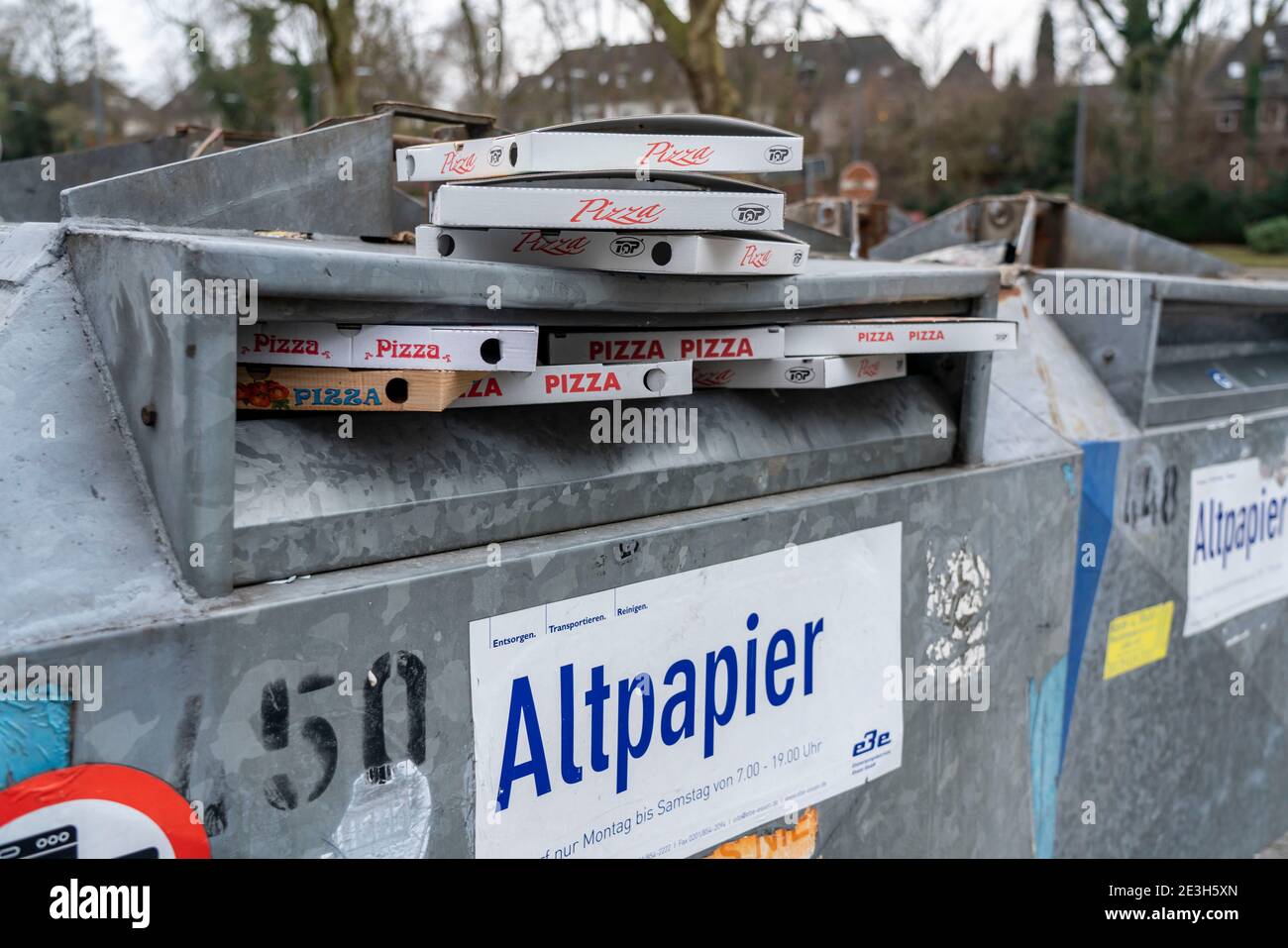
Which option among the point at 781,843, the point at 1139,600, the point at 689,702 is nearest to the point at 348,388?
the point at 689,702

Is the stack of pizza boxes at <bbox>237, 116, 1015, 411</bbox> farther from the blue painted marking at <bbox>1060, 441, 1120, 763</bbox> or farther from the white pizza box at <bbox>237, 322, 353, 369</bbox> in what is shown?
the blue painted marking at <bbox>1060, 441, 1120, 763</bbox>

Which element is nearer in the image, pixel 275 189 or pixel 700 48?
pixel 275 189

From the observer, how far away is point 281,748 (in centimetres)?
146

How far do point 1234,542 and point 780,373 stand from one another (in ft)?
6.09

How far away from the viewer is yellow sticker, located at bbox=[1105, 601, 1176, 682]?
2.81m

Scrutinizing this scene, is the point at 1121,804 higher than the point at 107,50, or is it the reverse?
the point at 107,50

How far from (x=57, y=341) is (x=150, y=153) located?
1597 mm

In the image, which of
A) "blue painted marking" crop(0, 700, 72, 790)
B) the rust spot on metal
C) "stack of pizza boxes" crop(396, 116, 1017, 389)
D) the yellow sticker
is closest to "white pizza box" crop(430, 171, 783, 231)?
"stack of pizza boxes" crop(396, 116, 1017, 389)

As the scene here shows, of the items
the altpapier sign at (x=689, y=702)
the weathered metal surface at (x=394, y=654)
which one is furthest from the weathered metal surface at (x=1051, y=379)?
the altpapier sign at (x=689, y=702)

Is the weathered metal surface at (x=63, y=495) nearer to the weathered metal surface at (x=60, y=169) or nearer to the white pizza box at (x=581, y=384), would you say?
the white pizza box at (x=581, y=384)

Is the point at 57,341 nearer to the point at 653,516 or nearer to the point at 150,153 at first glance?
the point at 653,516

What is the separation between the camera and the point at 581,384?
1739 millimetres

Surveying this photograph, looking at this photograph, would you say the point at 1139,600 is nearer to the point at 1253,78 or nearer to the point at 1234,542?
the point at 1234,542
